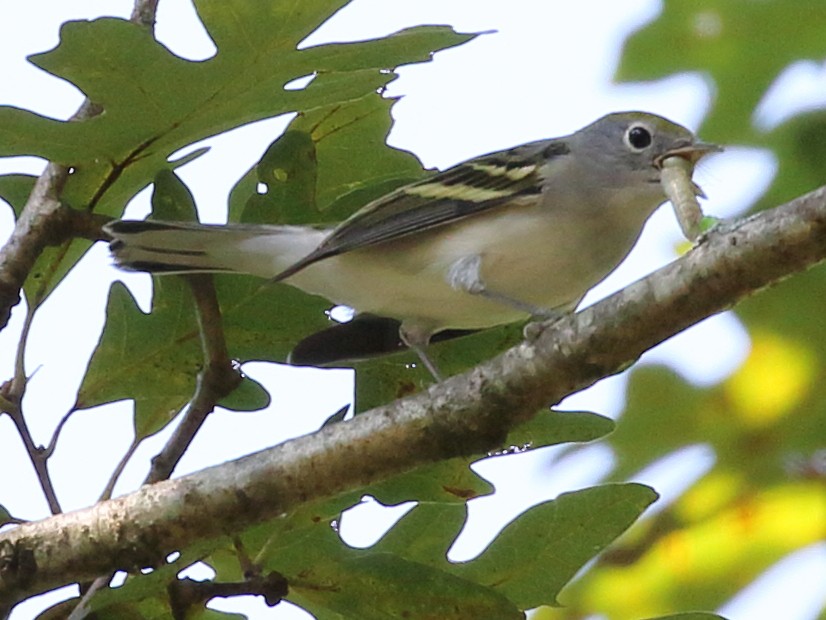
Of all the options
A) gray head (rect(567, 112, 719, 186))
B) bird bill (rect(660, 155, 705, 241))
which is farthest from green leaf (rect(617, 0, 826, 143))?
gray head (rect(567, 112, 719, 186))

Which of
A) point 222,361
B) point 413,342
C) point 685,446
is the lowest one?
point 685,446

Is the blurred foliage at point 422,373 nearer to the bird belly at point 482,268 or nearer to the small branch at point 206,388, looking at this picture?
the small branch at point 206,388

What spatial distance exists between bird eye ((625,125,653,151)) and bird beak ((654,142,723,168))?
0.40ft

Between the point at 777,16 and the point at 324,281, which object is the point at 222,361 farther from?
the point at 777,16

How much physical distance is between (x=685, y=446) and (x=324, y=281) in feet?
3.41

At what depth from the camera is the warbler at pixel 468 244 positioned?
9.61ft

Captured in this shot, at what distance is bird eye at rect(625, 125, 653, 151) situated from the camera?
344 centimetres

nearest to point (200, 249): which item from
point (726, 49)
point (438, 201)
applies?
point (438, 201)

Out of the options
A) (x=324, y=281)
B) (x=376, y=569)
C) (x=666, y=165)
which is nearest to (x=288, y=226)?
(x=324, y=281)

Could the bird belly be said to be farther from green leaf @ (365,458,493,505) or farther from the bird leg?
green leaf @ (365,458,493,505)

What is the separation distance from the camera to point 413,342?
2.90 metres

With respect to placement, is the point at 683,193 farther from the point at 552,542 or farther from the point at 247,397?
the point at 247,397

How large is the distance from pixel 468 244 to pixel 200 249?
2.27 feet

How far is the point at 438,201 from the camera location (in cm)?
311
